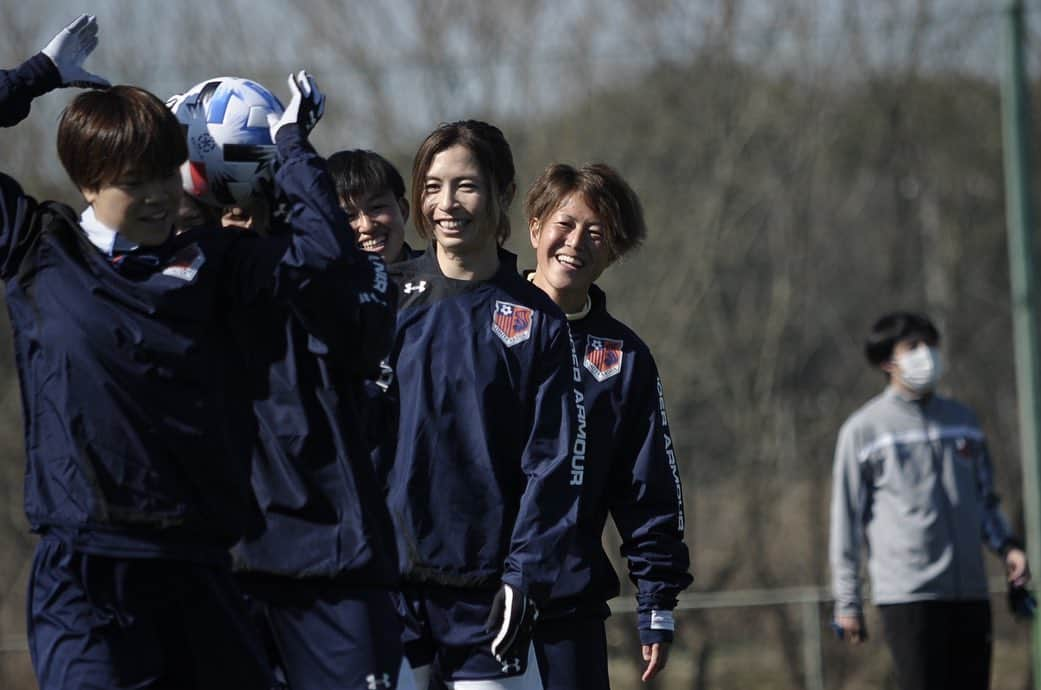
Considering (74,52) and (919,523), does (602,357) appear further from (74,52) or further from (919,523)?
(919,523)

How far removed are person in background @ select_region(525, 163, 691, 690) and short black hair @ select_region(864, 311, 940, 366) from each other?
2738mm

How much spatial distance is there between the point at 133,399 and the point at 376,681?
2.57 feet

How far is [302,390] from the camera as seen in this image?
11.0 feet

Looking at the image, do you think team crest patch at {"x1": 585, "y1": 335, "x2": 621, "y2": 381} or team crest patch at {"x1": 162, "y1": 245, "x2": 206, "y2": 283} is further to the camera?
team crest patch at {"x1": 585, "y1": 335, "x2": 621, "y2": 381}

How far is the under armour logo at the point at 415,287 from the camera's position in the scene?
4.04m

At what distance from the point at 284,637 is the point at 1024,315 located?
22.8 feet

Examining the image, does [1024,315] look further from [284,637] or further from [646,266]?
[284,637]

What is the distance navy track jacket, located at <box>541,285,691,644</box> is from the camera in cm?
440

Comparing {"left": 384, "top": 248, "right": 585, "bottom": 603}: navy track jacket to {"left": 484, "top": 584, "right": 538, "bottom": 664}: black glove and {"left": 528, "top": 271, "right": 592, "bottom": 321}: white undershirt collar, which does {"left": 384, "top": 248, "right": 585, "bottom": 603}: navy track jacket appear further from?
{"left": 528, "top": 271, "right": 592, "bottom": 321}: white undershirt collar

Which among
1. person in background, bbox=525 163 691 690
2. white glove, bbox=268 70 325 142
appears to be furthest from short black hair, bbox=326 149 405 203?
white glove, bbox=268 70 325 142

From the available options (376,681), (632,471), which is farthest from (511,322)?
(376,681)

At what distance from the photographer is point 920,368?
23.1 feet

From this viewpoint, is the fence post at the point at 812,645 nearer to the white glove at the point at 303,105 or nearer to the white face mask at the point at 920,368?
the white face mask at the point at 920,368

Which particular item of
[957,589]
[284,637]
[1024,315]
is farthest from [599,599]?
[1024,315]
